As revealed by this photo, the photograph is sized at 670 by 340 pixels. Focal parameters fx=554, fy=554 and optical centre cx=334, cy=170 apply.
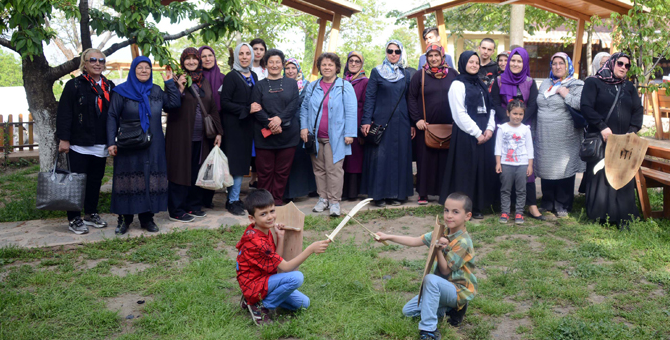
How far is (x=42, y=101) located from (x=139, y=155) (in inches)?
82.7

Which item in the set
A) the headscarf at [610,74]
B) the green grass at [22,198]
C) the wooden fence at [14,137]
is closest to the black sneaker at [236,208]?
the green grass at [22,198]

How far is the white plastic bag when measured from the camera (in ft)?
20.0

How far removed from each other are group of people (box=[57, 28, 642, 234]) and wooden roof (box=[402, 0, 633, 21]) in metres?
1.36

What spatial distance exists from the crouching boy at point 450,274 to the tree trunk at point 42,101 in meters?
5.22

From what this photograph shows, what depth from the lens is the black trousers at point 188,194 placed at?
6234mm

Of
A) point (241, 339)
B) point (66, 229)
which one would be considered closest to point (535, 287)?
point (241, 339)

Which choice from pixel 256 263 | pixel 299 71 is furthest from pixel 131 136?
pixel 256 263

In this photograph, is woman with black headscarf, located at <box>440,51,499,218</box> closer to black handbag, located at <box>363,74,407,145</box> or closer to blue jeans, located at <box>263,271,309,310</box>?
black handbag, located at <box>363,74,407,145</box>

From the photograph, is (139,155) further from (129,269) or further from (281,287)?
(281,287)

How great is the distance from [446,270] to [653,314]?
1.52m

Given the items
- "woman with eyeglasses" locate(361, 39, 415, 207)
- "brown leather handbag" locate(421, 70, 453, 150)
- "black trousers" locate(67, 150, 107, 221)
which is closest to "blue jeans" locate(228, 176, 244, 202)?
"black trousers" locate(67, 150, 107, 221)

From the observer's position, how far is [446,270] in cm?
345

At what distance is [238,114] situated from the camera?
255 inches

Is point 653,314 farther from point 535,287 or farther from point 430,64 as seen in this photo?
point 430,64
